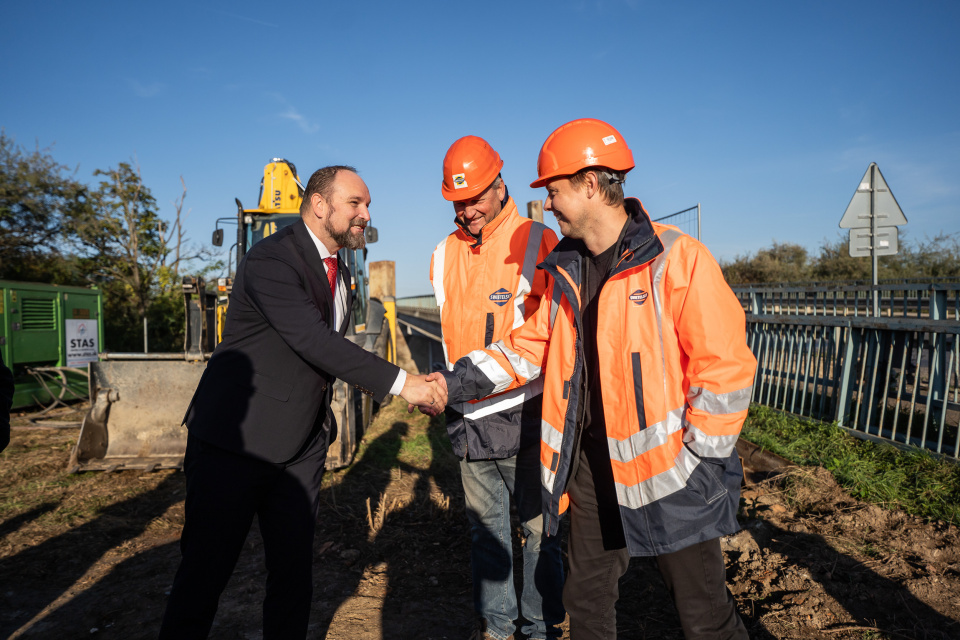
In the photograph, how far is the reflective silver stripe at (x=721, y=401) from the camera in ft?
5.76

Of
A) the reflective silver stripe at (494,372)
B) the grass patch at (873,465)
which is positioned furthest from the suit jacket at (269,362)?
the grass patch at (873,465)

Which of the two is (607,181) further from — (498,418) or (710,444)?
(498,418)

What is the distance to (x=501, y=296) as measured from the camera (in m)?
2.78

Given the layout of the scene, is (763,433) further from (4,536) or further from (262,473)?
(4,536)

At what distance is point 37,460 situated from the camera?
6.36 meters

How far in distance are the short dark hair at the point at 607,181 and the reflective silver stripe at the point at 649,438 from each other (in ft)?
2.69

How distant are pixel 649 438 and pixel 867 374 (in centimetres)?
514

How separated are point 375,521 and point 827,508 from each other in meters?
3.36

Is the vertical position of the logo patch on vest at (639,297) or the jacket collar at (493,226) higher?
the jacket collar at (493,226)

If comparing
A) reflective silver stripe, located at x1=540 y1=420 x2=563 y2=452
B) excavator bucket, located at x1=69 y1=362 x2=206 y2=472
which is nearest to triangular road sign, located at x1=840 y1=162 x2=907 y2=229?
reflective silver stripe, located at x1=540 y1=420 x2=563 y2=452

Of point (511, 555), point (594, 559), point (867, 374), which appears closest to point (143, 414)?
point (511, 555)

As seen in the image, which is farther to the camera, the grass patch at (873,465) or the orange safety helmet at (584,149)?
the grass patch at (873,465)

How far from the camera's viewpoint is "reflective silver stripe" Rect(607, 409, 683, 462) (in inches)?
73.9

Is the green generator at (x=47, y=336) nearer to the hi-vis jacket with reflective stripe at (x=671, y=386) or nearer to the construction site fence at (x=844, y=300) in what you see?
the hi-vis jacket with reflective stripe at (x=671, y=386)
